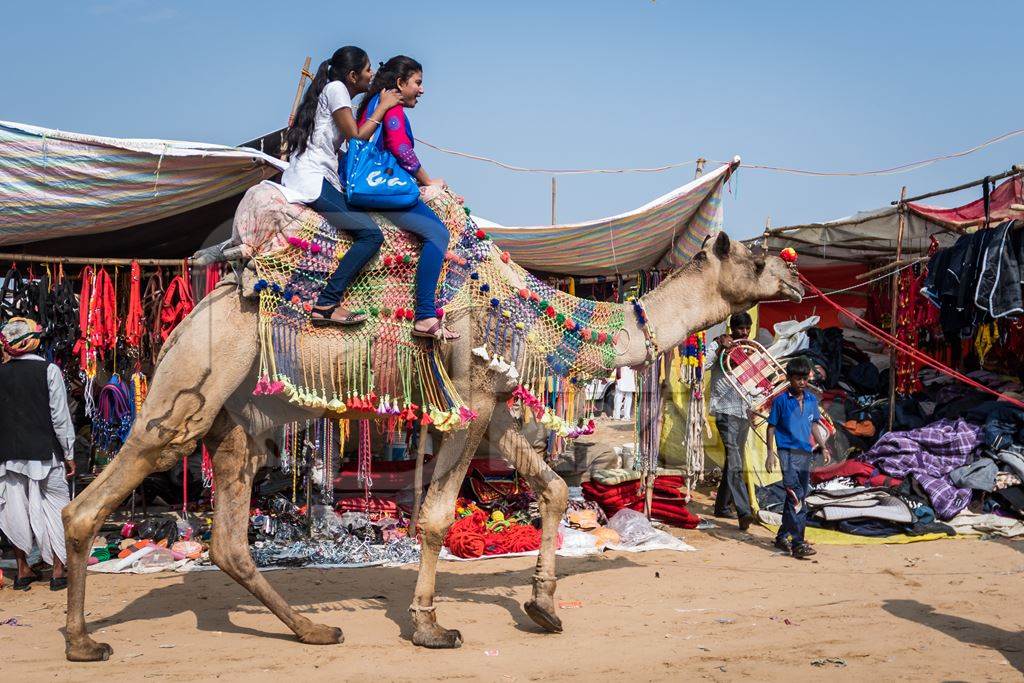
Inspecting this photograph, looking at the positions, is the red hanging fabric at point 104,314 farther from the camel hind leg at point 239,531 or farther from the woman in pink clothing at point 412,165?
→ the woman in pink clothing at point 412,165

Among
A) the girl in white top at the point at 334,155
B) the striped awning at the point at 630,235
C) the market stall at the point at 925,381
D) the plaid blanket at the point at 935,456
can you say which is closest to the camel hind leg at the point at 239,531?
the girl in white top at the point at 334,155

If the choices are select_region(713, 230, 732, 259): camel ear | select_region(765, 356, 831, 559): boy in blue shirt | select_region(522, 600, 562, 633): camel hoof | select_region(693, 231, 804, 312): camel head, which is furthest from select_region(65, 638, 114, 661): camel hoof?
select_region(765, 356, 831, 559): boy in blue shirt

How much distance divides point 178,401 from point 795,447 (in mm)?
4868

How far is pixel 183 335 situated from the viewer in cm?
471

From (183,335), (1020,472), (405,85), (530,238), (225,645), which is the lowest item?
(225,645)

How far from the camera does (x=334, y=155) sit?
198 inches

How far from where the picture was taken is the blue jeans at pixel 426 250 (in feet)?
15.9

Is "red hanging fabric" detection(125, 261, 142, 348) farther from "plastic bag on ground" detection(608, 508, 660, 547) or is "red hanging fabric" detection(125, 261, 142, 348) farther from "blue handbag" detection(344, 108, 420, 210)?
"plastic bag on ground" detection(608, 508, 660, 547)

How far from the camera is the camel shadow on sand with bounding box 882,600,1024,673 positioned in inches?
195

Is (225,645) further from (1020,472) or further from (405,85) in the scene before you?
A: (1020,472)

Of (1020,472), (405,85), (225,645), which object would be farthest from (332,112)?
(1020,472)

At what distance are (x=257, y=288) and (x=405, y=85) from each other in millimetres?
1274

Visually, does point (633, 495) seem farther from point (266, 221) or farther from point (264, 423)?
point (266, 221)

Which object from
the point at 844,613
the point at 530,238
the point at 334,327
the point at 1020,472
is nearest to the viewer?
the point at 334,327
